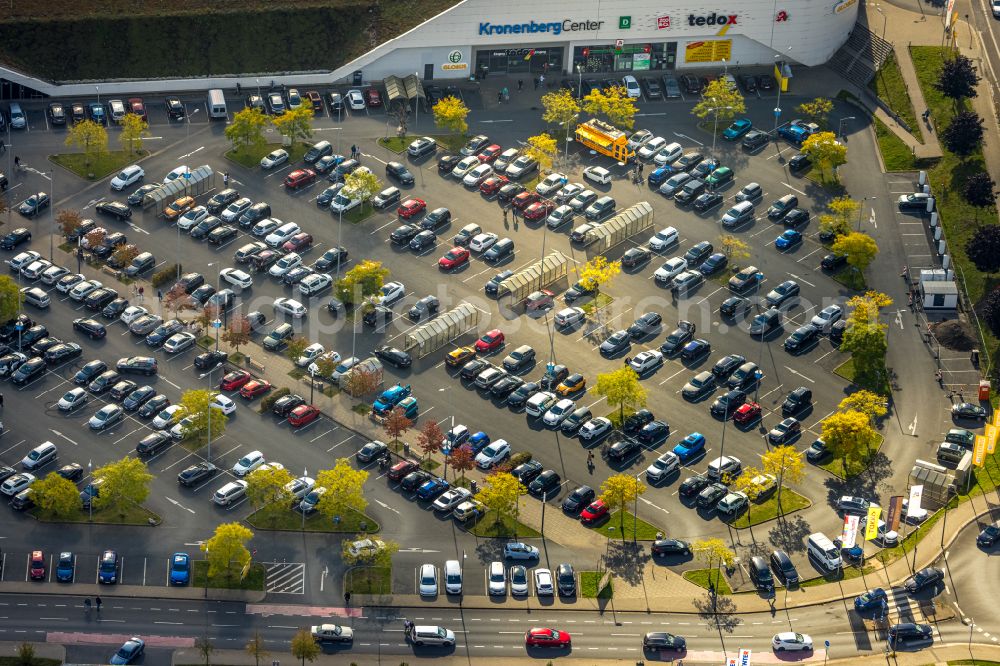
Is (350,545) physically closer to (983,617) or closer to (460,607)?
(460,607)

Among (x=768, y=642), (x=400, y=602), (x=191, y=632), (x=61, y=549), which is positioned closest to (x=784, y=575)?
(x=768, y=642)

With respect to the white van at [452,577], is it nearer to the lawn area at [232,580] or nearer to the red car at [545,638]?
the red car at [545,638]

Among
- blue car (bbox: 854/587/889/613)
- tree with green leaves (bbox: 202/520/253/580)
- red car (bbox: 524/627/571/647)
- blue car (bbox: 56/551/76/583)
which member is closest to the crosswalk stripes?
tree with green leaves (bbox: 202/520/253/580)

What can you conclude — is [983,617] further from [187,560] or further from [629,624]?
[187,560]

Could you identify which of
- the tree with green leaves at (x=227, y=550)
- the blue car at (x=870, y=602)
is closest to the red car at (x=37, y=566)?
the tree with green leaves at (x=227, y=550)

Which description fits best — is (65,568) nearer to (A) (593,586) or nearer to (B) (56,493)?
(B) (56,493)
